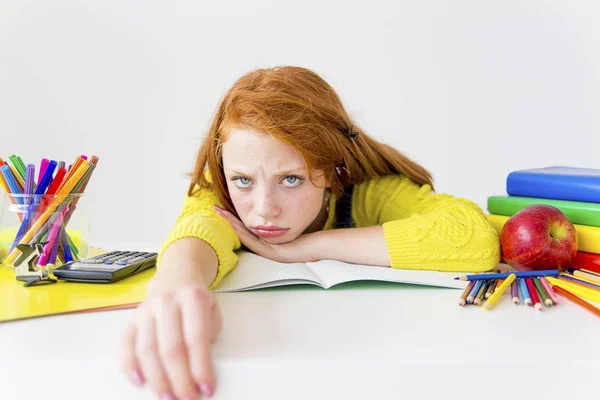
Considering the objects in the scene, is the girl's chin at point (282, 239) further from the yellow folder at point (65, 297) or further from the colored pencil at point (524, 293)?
the colored pencil at point (524, 293)

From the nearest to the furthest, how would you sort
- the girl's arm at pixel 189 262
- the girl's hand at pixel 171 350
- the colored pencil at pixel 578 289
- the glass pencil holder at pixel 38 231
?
the girl's hand at pixel 171 350 → the girl's arm at pixel 189 262 → the colored pencil at pixel 578 289 → the glass pencil holder at pixel 38 231

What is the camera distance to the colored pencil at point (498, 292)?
28.6 inches

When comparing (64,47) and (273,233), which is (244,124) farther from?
(64,47)

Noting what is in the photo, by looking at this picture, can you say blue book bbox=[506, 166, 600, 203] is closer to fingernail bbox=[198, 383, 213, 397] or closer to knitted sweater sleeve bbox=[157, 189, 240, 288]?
knitted sweater sleeve bbox=[157, 189, 240, 288]

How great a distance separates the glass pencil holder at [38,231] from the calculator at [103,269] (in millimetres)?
26

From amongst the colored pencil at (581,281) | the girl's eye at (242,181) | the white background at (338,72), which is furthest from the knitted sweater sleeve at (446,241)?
the white background at (338,72)

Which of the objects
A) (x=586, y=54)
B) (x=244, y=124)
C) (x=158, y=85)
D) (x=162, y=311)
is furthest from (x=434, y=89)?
(x=162, y=311)

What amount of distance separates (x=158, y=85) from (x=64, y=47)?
317 mm

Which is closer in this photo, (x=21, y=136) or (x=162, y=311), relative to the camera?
(x=162, y=311)

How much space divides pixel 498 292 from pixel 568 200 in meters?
0.33

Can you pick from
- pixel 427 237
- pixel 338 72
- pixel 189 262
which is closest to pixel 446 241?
pixel 427 237

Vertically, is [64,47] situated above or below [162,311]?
above

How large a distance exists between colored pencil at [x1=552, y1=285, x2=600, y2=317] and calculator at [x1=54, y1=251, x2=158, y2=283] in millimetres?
572

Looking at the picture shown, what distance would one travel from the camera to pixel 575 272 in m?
0.87
